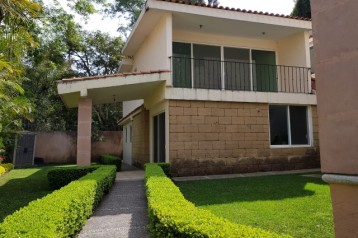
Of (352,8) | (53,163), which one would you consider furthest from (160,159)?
(53,163)

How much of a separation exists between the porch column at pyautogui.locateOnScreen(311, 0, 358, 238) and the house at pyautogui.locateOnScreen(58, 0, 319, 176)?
276 inches

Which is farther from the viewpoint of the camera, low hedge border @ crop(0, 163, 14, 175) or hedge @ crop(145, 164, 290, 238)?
low hedge border @ crop(0, 163, 14, 175)

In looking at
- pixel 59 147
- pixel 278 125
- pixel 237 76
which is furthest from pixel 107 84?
pixel 59 147

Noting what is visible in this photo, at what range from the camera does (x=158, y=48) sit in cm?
1164

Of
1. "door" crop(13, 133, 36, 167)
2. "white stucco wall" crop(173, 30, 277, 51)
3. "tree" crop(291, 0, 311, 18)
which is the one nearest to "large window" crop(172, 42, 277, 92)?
"white stucco wall" crop(173, 30, 277, 51)

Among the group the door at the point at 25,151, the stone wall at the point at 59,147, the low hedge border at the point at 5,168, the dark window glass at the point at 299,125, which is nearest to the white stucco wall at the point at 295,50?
the dark window glass at the point at 299,125

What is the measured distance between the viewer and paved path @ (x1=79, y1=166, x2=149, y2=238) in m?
4.73

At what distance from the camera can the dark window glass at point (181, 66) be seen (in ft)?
37.9

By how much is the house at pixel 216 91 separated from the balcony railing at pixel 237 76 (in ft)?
0.14

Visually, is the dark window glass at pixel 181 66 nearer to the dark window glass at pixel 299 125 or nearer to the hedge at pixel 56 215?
the dark window glass at pixel 299 125

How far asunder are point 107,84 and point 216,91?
3.95 metres

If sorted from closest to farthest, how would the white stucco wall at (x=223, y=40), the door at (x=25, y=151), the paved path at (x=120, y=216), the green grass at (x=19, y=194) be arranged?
the paved path at (x=120, y=216), the green grass at (x=19, y=194), the white stucco wall at (x=223, y=40), the door at (x=25, y=151)

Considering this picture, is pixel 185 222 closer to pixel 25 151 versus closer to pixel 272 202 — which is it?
pixel 272 202

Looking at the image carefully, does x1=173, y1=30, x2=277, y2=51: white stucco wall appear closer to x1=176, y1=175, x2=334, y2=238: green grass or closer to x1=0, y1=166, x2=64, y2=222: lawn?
x1=176, y1=175, x2=334, y2=238: green grass
